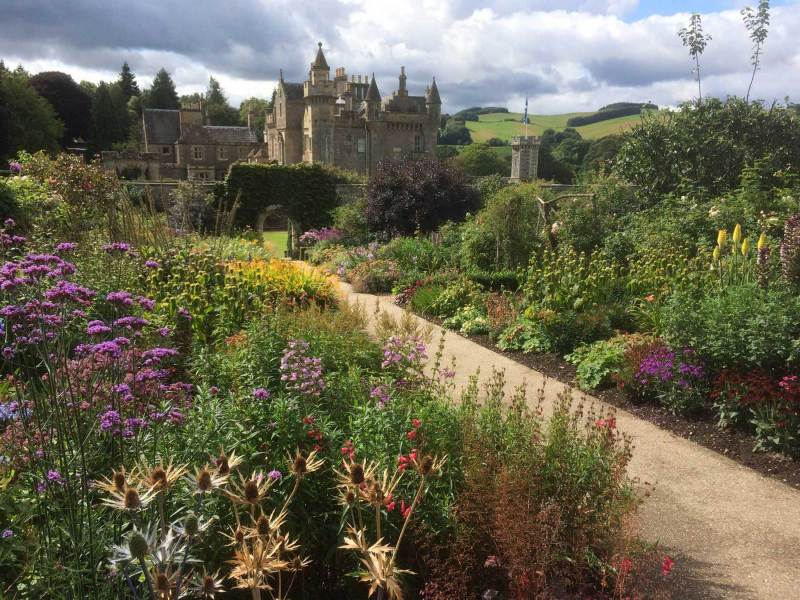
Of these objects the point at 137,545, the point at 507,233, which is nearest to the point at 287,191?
the point at 507,233

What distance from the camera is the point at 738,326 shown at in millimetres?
5406

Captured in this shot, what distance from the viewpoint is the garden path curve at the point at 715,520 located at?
327 centimetres

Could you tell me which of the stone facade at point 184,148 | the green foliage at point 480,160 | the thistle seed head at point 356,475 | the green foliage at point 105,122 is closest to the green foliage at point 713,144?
the thistle seed head at point 356,475

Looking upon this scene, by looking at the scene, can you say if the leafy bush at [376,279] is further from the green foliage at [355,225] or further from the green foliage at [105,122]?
the green foliage at [105,122]

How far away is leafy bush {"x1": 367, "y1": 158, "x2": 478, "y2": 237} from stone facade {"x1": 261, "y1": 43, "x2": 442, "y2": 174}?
2994 cm

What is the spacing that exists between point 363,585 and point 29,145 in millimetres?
43400

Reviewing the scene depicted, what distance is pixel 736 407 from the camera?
519 cm

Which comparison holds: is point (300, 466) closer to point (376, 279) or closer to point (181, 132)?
point (376, 279)

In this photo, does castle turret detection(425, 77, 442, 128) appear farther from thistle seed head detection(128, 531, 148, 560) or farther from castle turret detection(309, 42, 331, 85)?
thistle seed head detection(128, 531, 148, 560)

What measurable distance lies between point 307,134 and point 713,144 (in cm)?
3471

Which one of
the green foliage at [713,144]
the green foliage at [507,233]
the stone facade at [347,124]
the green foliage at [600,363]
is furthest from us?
the stone facade at [347,124]

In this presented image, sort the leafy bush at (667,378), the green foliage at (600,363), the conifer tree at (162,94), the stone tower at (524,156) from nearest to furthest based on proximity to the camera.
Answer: the leafy bush at (667,378) → the green foliage at (600,363) → the stone tower at (524,156) → the conifer tree at (162,94)

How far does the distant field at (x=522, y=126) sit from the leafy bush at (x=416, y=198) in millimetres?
65848

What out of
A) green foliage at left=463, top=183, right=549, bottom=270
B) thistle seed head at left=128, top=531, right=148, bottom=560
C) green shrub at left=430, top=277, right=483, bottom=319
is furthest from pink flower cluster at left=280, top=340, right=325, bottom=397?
green foliage at left=463, top=183, right=549, bottom=270
